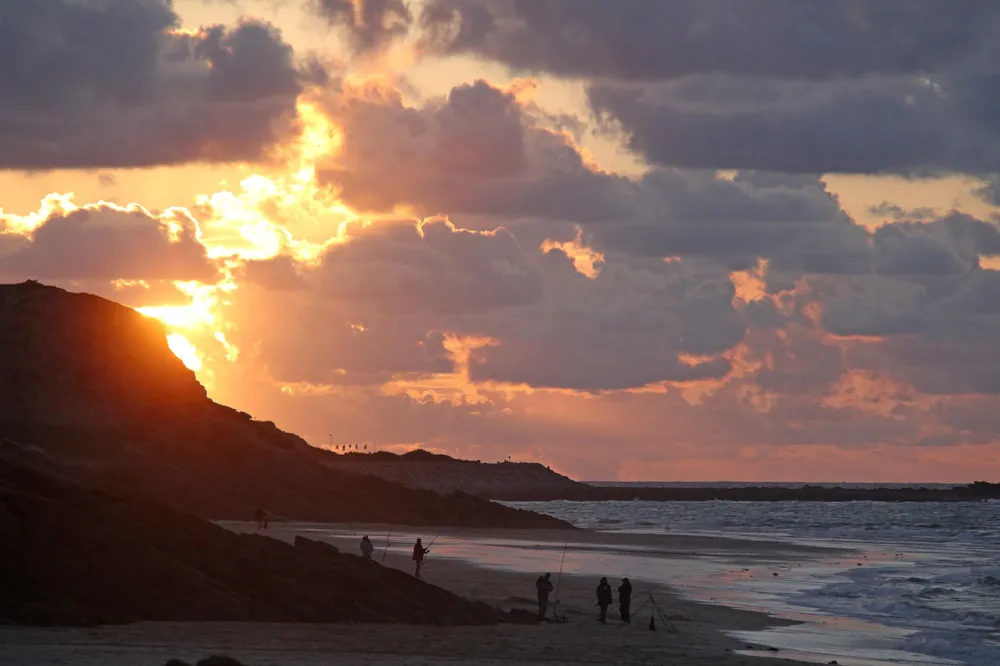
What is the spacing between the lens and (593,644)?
31.7 m

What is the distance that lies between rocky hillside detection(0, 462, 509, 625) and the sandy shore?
1.28 meters

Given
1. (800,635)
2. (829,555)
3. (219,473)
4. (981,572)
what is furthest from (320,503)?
(800,635)

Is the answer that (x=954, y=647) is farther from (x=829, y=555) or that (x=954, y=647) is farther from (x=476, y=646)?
(x=829, y=555)

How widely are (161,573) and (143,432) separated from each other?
73.8m

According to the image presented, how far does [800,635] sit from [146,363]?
8640 cm

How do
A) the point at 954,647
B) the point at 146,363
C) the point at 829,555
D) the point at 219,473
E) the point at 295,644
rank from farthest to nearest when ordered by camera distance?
the point at 146,363, the point at 219,473, the point at 829,555, the point at 954,647, the point at 295,644

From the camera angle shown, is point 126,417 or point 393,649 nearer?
point 393,649

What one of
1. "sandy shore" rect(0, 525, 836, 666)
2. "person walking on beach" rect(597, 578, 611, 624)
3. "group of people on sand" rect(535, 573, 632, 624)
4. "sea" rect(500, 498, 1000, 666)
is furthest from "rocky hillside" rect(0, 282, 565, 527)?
"sandy shore" rect(0, 525, 836, 666)

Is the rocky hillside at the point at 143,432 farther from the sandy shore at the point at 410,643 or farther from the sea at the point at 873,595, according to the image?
the sandy shore at the point at 410,643

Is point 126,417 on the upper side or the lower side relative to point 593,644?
upper

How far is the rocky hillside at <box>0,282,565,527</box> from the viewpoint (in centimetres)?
9500

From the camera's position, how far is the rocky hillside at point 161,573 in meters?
30.2

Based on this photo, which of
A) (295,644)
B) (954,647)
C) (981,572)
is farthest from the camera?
(981,572)

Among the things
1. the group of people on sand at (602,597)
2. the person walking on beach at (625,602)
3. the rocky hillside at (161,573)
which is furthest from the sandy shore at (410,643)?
the rocky hillside at (161,573)
